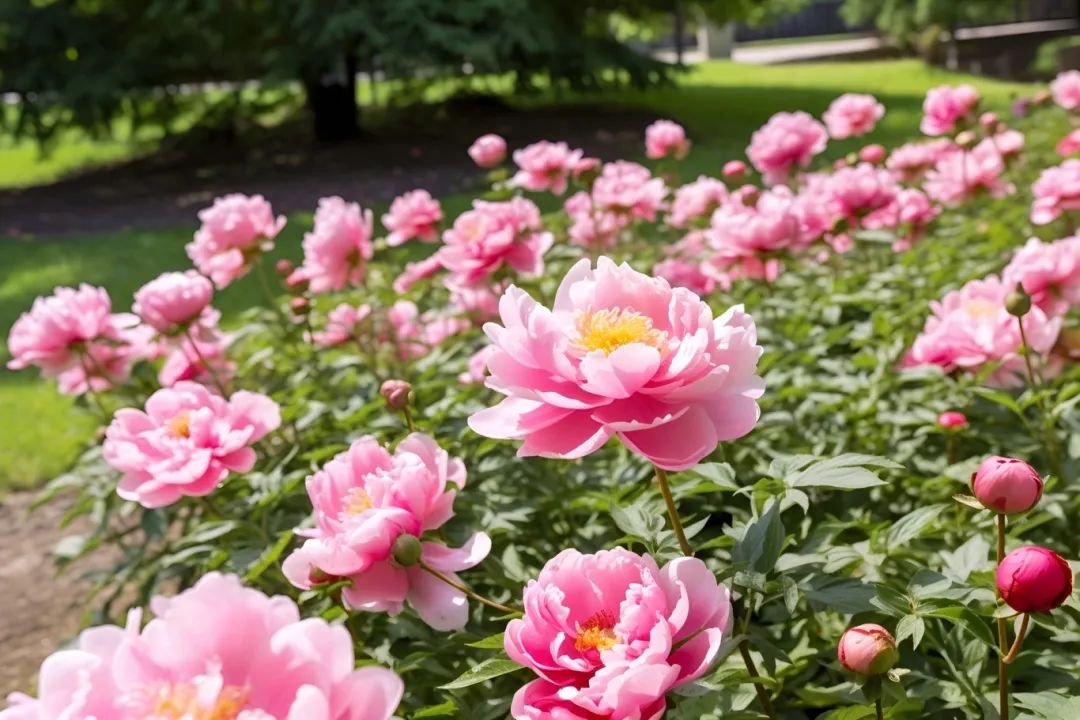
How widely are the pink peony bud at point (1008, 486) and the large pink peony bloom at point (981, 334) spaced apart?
0.71m

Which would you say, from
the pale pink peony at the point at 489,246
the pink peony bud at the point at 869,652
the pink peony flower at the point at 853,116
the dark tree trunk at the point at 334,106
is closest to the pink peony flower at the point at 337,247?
the pale pink peony at the point at 489,246

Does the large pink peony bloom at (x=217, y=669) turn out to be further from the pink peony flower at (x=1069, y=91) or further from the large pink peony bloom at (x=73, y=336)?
the pink peony flower at (x=1069, y=91)

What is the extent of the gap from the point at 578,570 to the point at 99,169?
12.5 meters

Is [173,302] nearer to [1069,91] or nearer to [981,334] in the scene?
[981,334]

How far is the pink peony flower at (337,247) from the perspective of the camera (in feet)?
7.59

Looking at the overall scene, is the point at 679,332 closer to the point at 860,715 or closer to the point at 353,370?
the point at 860,715

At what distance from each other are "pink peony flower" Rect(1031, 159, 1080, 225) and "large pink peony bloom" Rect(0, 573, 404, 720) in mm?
2198

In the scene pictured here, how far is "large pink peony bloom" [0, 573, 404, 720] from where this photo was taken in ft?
2.18

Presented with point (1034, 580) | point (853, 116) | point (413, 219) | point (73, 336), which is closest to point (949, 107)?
point (853, 116)

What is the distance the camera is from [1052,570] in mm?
858

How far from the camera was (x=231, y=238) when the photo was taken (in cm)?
237

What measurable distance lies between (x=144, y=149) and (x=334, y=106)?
9.97ft

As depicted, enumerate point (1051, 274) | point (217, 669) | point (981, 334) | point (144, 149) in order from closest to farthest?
point (217, 669) → point (981, 334) → point (1051, 274) → point (144, 149)

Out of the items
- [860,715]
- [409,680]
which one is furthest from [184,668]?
[409,680]
